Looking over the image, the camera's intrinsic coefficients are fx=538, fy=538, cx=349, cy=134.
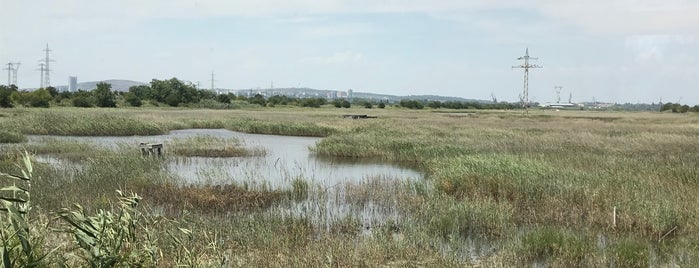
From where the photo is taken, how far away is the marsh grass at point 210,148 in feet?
77.6

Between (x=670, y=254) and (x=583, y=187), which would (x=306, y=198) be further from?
(x=670, y=254)

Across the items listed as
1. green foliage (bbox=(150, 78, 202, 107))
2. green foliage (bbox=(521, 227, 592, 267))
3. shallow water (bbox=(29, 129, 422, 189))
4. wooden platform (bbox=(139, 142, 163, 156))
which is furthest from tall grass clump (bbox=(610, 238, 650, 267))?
green foliage (bbox=(150, 78, 202, 107))

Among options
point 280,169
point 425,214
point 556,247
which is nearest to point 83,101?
point 280,169

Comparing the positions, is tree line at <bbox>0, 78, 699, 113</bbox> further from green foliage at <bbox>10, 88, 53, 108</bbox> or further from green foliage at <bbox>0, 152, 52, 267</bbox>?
green foliage at <bbox>0, 152, 52, 267</bbox>

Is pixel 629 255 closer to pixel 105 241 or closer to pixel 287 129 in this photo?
pixel 105 241

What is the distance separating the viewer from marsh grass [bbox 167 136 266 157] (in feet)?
77.6

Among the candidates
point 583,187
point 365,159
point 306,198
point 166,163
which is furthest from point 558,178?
point 166,163

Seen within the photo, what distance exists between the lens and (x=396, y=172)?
19.5 m

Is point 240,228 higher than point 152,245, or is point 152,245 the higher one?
point 152,245

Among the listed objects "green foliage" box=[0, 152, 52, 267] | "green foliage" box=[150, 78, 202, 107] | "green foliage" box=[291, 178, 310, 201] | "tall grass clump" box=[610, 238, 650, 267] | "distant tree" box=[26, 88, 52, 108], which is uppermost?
"green foliage" box=[150, 78, 202, 107]

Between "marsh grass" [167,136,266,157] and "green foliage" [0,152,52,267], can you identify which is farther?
"marsh grass" [167,136,266,157]

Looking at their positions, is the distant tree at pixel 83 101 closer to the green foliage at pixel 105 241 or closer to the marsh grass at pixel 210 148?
the marsh grass at pixel 210 148

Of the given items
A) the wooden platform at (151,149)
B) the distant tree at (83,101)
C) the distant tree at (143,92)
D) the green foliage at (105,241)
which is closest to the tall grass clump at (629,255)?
the green foliage at (105,241)

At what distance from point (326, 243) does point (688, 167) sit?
1208 cm
